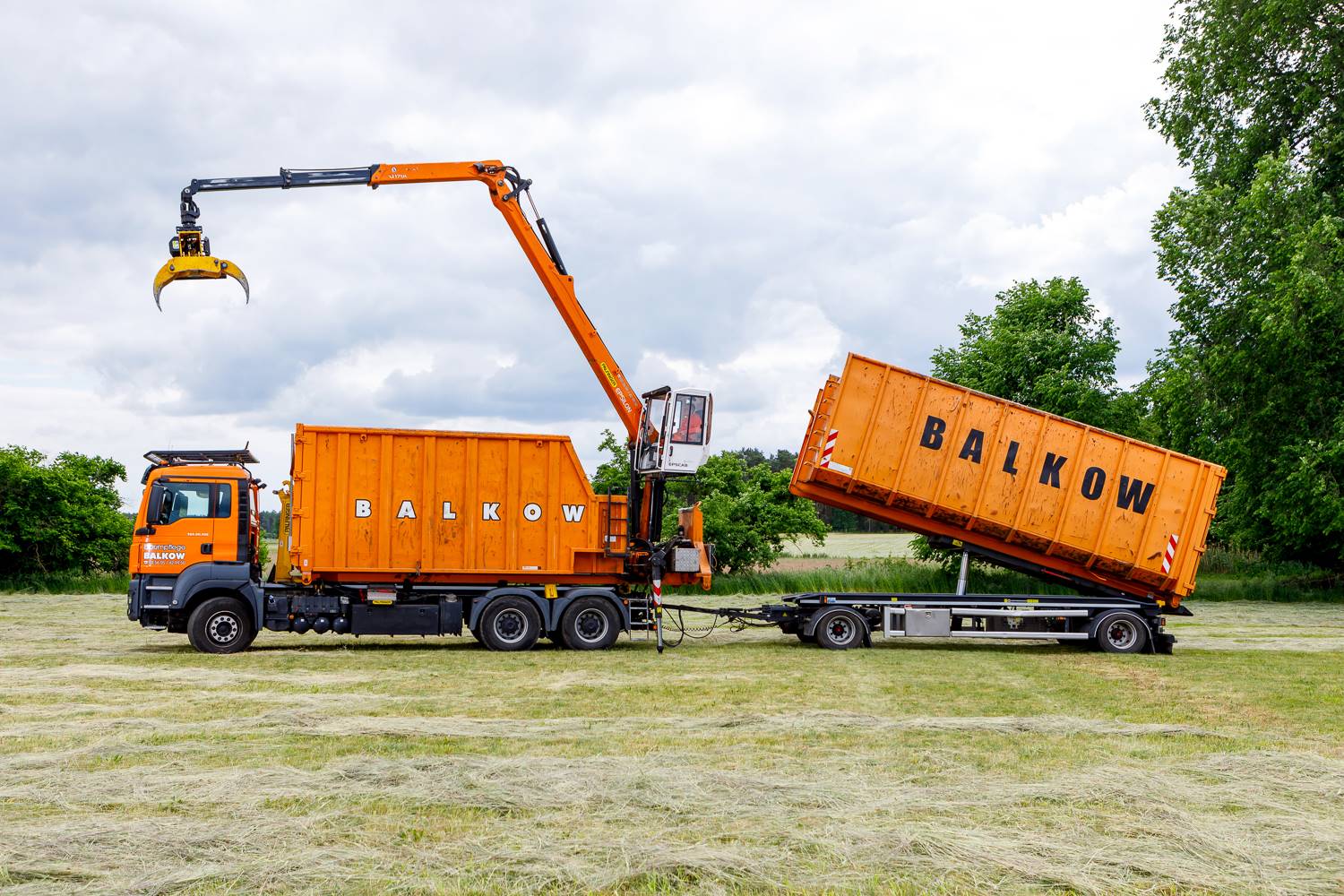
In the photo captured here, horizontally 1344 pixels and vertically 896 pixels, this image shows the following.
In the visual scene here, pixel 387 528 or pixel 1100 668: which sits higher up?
pixel 387 528

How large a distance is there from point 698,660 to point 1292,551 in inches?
957

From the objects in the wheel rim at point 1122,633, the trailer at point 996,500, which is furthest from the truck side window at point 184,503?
the wheel rim at point 1122,633

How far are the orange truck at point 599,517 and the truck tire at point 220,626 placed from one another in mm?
29

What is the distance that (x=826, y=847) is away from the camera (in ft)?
19.5

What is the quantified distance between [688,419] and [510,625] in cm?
412

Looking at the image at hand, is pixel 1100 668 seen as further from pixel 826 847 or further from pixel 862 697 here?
pixel 826 847

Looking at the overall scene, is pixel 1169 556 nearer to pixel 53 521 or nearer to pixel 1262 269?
pixel 1262 269

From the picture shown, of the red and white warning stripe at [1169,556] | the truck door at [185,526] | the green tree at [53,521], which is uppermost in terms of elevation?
the red and white warning stripe at [1169,556]

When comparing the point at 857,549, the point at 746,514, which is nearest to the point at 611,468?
the point at 746,514

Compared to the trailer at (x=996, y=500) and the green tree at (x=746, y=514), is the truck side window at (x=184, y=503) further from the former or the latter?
the green tree at (x=746, y=514)

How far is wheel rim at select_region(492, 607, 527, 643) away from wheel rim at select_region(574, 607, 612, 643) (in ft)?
2.62

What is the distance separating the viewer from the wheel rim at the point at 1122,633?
57.8 ft

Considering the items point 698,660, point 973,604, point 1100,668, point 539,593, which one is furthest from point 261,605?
point 1100,668

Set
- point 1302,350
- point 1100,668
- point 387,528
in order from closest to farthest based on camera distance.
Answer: point 1100,668 < point 387,528 < point 1302,350
